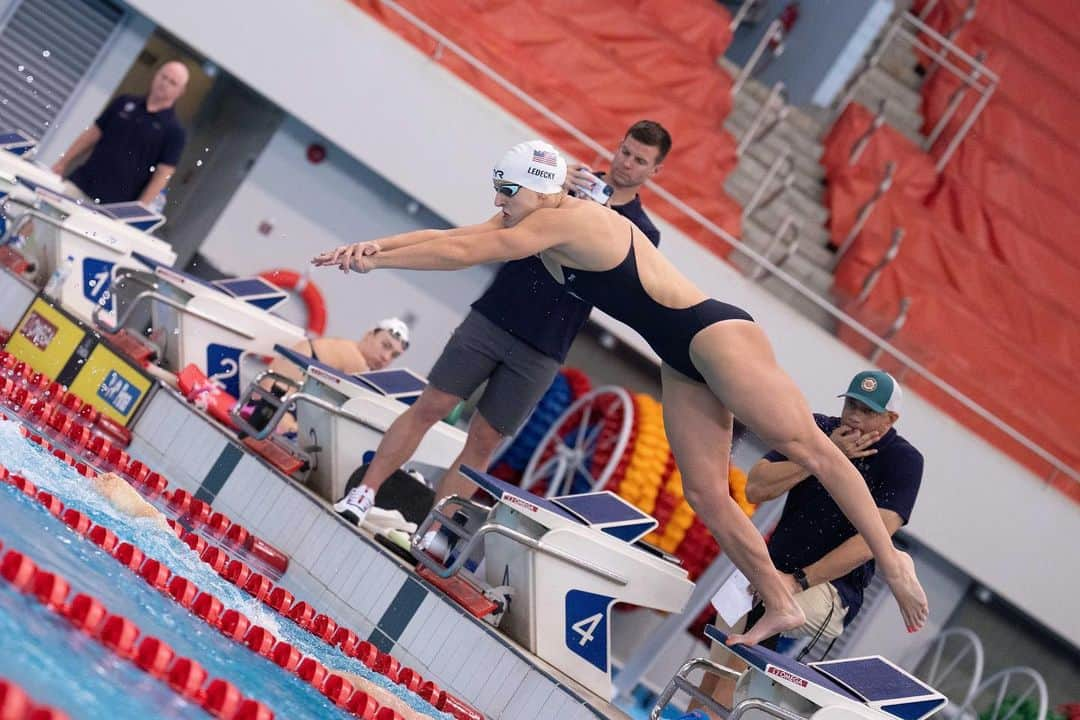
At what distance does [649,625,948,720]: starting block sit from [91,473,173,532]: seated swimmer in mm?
1492

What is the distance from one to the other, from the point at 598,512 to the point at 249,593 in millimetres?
1077

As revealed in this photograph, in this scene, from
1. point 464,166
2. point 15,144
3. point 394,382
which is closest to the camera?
point 394,382

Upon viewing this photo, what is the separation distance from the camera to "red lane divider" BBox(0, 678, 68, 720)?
194 centimetres

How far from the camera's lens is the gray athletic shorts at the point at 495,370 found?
4.61m

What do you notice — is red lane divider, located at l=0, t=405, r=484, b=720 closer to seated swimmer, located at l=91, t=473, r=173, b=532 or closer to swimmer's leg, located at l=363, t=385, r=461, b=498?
seated swimmer, located at l=91, t=473, r=173, b=532

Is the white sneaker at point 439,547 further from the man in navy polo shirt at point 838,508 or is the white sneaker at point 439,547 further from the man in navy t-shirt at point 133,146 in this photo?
the man in navy t-shirt at point 133,146

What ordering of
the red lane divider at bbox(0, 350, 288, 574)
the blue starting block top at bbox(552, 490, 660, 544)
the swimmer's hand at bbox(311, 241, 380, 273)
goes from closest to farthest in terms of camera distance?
the swimmer's hand at bbox(311, 241, 380, 273) → the blue starting block top at bbox(552, 490, 660, 544) → the red lane divider at bbox(0, 350, 288, 574)

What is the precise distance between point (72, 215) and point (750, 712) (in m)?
3.82

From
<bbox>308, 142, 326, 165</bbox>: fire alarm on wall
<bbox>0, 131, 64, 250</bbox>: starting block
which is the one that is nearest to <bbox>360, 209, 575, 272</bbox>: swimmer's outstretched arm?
<bbox>0, 131, 64, 250</bbox>: starting block

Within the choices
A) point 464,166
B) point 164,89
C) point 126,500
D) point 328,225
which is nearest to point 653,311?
point 126,500

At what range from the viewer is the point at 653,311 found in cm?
346

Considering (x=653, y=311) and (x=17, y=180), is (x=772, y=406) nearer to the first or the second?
(x=653, y=311)

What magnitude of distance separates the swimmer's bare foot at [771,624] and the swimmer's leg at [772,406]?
1.07ft

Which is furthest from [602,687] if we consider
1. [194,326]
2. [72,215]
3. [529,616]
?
[72,215]
